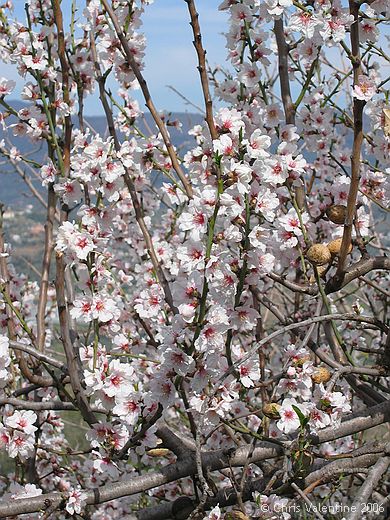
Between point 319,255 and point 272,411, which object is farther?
point 319,255

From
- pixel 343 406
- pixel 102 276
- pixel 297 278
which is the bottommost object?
pixel 343 406

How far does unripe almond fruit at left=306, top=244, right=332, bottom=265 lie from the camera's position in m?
2.19

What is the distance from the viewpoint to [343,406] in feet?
6.61

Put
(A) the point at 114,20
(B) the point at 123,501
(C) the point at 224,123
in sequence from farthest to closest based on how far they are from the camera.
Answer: (B) the point at 123,501, (A) the point at 114,20, (C) the point at 224,123

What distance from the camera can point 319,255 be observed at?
219cm

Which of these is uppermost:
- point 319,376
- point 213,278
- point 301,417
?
point 213,278

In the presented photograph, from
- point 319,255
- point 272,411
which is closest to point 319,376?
point 272,411

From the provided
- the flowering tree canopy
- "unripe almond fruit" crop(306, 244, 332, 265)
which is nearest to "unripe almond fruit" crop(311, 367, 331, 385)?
the flowering tree canopy

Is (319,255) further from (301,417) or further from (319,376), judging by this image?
(301,417)

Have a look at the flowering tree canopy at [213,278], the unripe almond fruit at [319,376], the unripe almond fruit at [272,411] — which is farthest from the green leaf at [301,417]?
the unripe almond fruit at [319,376]

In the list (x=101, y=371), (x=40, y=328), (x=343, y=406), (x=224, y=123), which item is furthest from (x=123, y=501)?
(x=224, y=123)

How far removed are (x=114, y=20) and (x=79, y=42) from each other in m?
0.99

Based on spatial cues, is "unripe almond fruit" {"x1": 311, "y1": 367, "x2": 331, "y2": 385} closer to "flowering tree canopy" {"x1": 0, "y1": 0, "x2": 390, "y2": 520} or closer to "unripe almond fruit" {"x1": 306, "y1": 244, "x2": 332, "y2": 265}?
"flowering tree canopy" {"x1": 0, "y1": 0, "x2": 390, "y2": 520}

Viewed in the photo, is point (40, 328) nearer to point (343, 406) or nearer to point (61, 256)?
point (61, 256)
